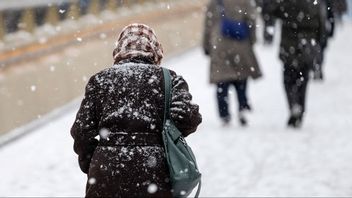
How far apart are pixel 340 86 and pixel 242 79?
4.18m

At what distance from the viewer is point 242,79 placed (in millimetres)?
9516

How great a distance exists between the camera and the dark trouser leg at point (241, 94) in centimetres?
956

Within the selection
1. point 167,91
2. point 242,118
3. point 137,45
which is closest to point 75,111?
point 242,118

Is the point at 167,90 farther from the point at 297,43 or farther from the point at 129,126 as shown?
the point at 297,43

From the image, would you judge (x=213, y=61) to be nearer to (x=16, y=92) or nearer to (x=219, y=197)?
(x=16, y=92)

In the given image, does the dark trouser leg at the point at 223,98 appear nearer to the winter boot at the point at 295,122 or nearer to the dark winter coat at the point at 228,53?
the dark winter coat at the point at 228,53

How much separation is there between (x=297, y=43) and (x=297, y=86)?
54 cm

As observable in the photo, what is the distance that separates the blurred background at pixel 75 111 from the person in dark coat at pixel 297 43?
1.33 feet

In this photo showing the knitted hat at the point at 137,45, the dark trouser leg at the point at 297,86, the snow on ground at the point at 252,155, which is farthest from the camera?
the dark trouser leg at the point at 297,86

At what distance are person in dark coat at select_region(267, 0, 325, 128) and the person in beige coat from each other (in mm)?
364

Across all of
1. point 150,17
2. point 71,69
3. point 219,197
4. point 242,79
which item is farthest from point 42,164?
point 150,17

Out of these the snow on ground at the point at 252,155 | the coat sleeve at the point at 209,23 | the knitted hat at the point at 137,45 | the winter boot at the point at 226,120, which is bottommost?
the snow on ground at the point at 252,155

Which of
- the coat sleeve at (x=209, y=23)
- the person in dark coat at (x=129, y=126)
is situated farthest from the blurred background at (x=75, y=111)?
the person in dark coat at (x=129, y=126)

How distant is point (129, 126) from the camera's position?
3.84 metres
